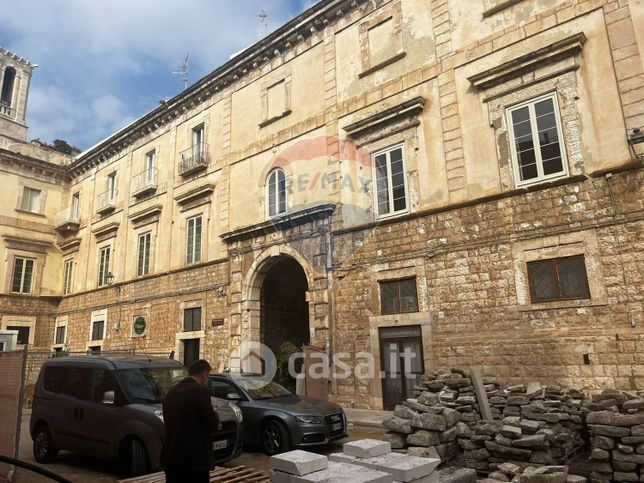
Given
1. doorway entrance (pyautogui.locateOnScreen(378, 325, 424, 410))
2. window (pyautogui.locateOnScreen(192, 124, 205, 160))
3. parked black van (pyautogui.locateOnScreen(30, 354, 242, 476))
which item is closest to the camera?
parked black van (pyautogui.locateOnScreen(30, 354, 242, 476))

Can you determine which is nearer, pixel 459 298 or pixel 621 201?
pixel 621 201

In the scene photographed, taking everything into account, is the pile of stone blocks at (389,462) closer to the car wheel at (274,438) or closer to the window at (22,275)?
the car wheel at (274,438)

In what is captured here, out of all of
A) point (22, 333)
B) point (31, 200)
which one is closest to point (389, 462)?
point (22, 333)

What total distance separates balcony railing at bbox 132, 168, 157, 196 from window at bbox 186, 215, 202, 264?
3.40 metres

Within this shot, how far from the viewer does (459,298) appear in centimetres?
1131

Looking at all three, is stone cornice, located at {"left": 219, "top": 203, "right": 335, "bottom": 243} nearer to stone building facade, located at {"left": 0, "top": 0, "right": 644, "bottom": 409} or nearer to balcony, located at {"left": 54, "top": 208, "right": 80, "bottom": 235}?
stone building facade, located at {"left": 0, "top": 0, "right": 644, "bottom": 409}

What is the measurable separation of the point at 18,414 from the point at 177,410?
353cm

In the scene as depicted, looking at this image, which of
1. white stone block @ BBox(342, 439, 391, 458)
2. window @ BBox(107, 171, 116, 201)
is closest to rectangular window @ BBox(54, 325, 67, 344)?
window @ BBox(107, 171, 116, 201)

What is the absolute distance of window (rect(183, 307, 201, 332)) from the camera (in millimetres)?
17984

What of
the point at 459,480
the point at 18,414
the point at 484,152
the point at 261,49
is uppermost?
the point at 261,49

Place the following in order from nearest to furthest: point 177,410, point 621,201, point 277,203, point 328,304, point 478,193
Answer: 1. point 177,410
2. point 621,201
3. point 478,193
4. point 328,304
5. point 277,203

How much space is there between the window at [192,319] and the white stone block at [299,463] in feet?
46.7

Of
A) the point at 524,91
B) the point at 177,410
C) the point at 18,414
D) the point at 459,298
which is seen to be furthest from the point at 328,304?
the point at 177,410

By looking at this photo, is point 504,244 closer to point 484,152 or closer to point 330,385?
point 484,152
